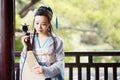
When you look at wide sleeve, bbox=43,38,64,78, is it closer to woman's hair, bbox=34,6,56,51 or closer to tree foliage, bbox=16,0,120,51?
woman's hair, bbox=34,6,56,51

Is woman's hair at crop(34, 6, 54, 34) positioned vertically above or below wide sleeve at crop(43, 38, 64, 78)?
above

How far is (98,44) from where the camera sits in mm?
5672

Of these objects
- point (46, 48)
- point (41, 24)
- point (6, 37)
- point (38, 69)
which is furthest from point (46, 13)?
point (38, 69)

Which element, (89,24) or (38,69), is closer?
(38,69)

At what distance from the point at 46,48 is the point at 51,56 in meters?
0.10

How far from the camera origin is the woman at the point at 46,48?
2670 mm

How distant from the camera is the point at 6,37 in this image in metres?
2.67

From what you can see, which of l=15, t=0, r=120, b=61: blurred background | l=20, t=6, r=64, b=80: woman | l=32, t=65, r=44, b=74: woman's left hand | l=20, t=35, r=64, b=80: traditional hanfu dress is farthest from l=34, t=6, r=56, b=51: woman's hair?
l=15, t=0, r=120, b=61: blurred background

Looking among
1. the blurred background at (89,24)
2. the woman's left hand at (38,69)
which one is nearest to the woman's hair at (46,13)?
the woman's left hand at (38,69)

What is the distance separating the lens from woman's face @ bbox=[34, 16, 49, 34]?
2666 mm

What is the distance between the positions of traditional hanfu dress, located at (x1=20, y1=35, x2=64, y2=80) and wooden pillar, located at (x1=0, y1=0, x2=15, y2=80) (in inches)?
6.1

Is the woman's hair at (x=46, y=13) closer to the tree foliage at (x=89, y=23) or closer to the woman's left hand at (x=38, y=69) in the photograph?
the woman's left hand at (x=38, y=69)

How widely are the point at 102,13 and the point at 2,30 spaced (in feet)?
10.5

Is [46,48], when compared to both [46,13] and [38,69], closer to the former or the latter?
[38,69]
